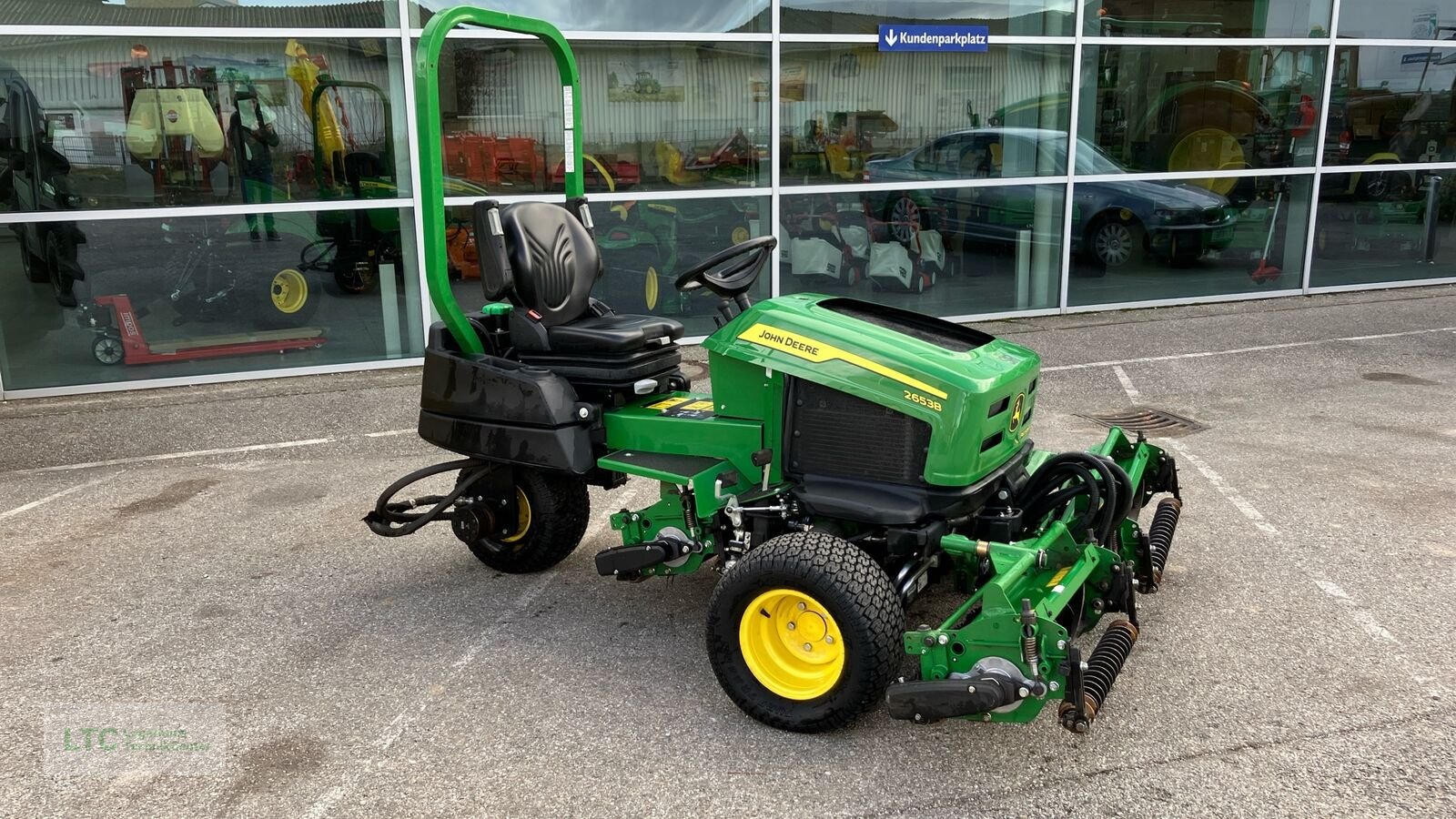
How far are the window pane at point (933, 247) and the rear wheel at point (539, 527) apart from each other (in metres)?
5.29

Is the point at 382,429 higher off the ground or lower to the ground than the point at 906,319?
lower

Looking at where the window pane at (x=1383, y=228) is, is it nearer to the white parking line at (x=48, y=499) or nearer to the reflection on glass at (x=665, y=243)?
the reflection on glass at (x=665, y=243)

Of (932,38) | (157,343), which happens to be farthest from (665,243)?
(157,343)

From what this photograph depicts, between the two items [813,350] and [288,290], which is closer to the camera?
[813,350]

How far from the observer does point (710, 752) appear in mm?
3160

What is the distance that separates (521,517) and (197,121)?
486cm

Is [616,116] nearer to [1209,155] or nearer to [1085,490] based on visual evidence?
[1209,155]

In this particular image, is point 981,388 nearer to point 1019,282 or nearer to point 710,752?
point 710,752

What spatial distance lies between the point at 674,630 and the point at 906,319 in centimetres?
136

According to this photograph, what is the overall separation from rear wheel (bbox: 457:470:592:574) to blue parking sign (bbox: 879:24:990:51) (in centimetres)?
610

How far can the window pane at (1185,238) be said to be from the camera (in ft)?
33.2

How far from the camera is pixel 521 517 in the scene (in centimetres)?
445

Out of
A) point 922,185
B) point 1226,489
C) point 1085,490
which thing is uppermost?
point 922,185

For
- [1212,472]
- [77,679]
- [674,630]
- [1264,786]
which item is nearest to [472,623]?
[674,630]
